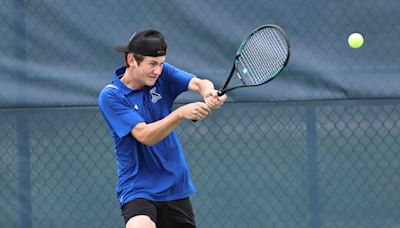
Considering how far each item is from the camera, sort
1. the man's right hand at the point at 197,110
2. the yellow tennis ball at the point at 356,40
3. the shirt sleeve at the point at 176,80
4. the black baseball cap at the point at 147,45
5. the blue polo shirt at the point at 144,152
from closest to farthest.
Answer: the man's right hand at the point at 197,110, the black baseball cap at the point at 147,45, the blue polo shirt at the point at 144,152, the shirt sleeve at the point at 176,80, the yellow tennis ball at the point at 356,40

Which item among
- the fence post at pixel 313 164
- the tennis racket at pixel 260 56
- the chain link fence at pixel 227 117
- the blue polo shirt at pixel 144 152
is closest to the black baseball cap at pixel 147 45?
the blue polo shirt at pixel 144 152

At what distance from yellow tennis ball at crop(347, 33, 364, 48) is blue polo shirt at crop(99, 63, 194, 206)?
1.40 meters

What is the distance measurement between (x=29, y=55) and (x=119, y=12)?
0.56 metres

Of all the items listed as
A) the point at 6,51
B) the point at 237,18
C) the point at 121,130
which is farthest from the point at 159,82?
the point at 6,51

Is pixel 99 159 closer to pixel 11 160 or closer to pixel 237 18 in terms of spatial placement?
pixel 11 160

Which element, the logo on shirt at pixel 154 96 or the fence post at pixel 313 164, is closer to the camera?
the logo on shirt at pixel 154 96

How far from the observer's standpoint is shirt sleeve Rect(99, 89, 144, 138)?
11.8ft

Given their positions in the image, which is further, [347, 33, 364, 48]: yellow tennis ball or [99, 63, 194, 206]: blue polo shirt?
[347, 33, 364, 48]: yellow tennis ball

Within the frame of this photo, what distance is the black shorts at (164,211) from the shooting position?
144 inches

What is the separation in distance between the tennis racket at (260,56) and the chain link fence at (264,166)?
1.02 m

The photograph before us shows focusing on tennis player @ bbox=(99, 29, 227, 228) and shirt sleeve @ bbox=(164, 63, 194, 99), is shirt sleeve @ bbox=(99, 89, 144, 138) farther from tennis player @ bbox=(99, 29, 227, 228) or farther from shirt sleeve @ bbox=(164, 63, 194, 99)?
shirt sleeve @ bbox=(164, 63, 194, 99)

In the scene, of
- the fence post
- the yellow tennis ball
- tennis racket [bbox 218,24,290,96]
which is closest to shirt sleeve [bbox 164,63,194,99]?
tennis racket [bbox 218,24,290,96]

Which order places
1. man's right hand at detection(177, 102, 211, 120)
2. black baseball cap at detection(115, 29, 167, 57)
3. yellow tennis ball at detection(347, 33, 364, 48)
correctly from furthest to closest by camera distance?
1. yellow tennis ball at detection(347, 33, 364, 48)
2. black baseball cap at detection(115, 29, 167, 57)
3. man's right hand at detection(177, 102, 211, 120)

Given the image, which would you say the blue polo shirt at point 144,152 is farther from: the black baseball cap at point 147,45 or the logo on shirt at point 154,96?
the black baseball cap at point 147,45
